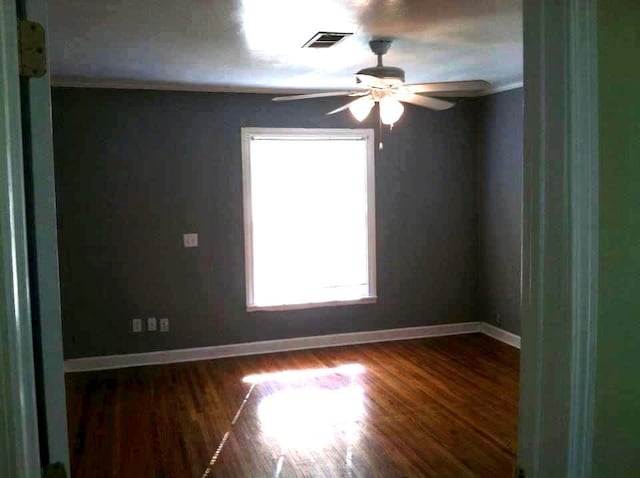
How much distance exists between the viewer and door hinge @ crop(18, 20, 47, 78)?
3.52 feet

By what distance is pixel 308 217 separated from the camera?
5.92m

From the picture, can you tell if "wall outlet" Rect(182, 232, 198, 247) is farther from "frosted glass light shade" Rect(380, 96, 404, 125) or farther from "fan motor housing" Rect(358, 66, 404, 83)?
"fan motor housing" Rect(358, 66, 404, 83)

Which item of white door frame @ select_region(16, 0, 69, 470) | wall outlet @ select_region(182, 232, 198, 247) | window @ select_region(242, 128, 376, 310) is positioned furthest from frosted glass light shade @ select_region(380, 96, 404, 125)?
white door frame @ select_region(16, 0, 69, 470)

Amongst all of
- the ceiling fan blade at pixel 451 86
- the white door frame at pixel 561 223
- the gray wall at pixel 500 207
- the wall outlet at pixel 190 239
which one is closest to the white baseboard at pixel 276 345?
the gray wall at pixel 500 207

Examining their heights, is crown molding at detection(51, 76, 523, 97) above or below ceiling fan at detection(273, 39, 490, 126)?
above

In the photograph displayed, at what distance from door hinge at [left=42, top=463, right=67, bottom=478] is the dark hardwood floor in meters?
→ 2.42

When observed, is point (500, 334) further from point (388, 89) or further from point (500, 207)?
point (388, 89)

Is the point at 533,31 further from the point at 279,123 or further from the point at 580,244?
the point at 279,123

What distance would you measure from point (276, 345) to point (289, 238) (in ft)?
3.41

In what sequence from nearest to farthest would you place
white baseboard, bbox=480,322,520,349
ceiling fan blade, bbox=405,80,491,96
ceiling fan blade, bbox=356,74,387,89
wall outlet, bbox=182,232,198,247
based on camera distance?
ceiling fan blade, bbox=405,80,491,96 → ceiling fan blade, bbox=356,74,387,89 → wall outlet, bbox=182,232,198,247 → white baseboard, bbox=480,322,520,349

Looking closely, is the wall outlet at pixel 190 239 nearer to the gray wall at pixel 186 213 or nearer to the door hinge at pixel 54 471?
the gray wall at pixel 186 213

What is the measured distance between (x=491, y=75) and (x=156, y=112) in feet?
9.57

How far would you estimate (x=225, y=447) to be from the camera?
150 inches

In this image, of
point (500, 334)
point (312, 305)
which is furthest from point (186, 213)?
point (500, 334)
